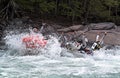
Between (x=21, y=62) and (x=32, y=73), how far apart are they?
6.15 ft

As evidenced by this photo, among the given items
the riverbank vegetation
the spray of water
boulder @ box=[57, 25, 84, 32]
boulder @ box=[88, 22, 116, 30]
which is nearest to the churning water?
the spray of water

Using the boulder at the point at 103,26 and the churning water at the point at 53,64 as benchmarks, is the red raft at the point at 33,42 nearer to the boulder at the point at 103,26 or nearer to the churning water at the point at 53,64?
the churning water at the point at 53,64

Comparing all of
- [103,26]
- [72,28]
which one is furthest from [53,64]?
[103,26]

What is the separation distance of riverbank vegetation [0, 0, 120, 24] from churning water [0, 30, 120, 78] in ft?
25.3

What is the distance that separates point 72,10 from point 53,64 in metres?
12.4

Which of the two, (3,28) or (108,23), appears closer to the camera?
(3,28)

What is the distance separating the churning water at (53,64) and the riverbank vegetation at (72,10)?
7708mm

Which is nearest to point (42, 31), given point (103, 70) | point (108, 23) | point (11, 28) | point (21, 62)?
point (11, 28)

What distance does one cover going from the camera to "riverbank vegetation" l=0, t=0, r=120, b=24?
24.7 meters

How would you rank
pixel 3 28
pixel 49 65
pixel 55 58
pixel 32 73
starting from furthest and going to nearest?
1. pixel 3 28
2. pixel 55 58
3. pixel 49 65
4. pixel 32 73

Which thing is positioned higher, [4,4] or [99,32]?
[4,4]

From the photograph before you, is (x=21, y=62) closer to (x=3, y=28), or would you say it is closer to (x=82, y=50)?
(x=82, y=50)

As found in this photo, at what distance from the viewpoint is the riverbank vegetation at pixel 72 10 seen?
24.7 meters

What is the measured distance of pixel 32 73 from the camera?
38.5 feet
